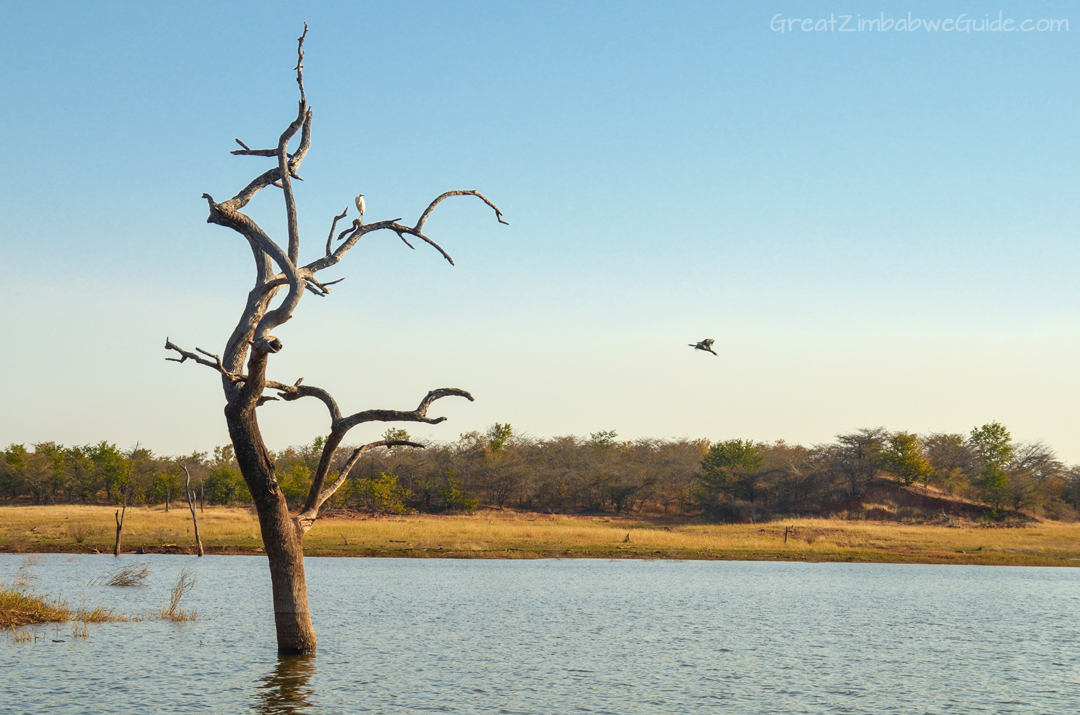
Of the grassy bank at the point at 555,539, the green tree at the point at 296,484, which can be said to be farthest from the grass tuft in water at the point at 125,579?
the green tree at the point at 296,484

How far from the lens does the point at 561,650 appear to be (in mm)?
21281

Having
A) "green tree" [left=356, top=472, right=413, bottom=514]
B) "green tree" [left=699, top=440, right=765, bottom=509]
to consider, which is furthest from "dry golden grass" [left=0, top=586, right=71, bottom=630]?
"green tree" [left=699, top=440, right=765, bottom=509]

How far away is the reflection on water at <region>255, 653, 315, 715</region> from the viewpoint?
14.7 m

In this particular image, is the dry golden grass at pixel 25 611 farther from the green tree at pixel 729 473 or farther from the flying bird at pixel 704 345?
the green tree at pixel 729 473

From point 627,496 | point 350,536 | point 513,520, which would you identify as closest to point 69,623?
point 350,536

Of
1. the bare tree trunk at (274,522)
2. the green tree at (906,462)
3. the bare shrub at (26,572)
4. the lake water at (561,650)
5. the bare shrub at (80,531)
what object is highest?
the green tree at (906,462)

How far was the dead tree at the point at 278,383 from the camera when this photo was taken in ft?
49.4

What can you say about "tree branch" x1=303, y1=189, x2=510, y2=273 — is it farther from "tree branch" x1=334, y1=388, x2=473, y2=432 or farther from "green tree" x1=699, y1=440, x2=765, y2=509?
"green tree" x1=699, y1=440, x2=765, y2=509

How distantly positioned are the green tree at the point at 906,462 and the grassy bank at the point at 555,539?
12.3 meters

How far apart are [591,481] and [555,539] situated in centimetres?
3610

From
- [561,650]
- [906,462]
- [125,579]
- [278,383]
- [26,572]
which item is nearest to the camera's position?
[278,383]

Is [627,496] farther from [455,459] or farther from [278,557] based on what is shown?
[278,557]

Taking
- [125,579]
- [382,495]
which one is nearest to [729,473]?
[382,495]

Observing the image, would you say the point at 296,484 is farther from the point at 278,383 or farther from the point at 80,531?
the point at 278,383
